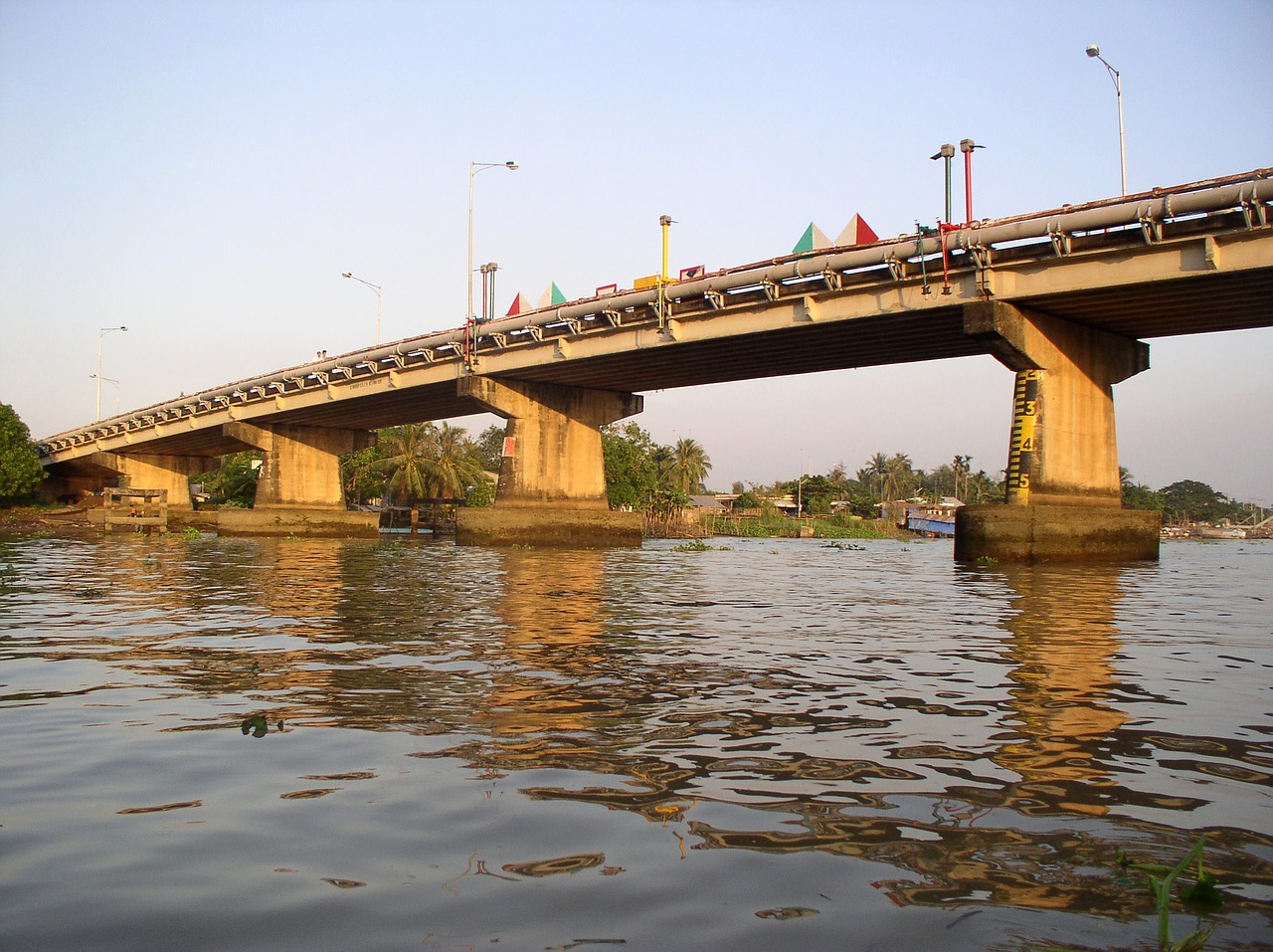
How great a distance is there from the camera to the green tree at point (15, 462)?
7106cm

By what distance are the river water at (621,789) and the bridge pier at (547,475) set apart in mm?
30796

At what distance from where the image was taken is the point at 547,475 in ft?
139

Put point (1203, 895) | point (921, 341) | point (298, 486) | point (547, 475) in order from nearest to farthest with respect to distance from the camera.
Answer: point (1203, 895) < point (921, 341) < point (547, 475) < point (298, 486)

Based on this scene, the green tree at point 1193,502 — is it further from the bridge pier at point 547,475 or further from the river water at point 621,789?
the river water at point 621,789

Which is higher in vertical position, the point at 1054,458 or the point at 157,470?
the point at 157,470

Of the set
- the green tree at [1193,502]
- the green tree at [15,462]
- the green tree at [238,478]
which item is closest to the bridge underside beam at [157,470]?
the green tree at [15,462]

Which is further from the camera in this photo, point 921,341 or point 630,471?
point 630,471

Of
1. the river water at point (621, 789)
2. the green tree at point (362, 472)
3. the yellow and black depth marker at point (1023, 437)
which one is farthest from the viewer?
the green tree at point (362, 472)

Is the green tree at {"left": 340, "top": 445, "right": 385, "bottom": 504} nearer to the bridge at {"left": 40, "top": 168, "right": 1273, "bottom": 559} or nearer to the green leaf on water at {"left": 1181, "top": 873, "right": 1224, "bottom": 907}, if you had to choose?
the bridge at {"left": 40, "top": 168, "right": 1273, "bottom": 559}

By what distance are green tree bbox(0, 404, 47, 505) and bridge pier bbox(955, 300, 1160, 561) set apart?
69.3 metres

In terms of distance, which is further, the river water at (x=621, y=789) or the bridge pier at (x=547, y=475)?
the bridge pier at (x=547, y=475)

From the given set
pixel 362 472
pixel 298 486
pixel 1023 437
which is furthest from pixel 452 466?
pixel 1023 437

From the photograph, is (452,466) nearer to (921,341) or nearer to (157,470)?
(157,470)

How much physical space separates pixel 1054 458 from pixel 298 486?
147 feet
